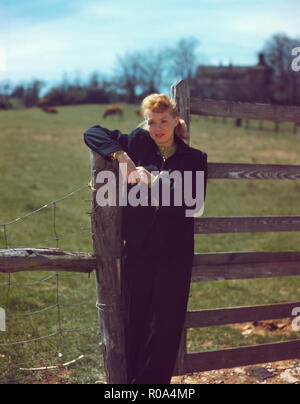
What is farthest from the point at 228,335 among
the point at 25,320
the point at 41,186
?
the point at 41,186

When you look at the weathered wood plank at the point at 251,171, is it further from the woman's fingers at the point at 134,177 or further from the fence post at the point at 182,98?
the woman's fingers at the point at 134,177

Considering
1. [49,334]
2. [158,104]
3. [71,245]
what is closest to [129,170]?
[158,104]

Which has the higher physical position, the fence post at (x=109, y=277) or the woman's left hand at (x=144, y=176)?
the woman's left hand at (x=144, y=176)

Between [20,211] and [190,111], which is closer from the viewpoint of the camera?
[190,111]

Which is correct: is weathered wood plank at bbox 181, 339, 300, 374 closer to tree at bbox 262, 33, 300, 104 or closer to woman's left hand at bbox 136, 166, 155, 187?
woman's left hand at bbox 136, 166, 155, 187

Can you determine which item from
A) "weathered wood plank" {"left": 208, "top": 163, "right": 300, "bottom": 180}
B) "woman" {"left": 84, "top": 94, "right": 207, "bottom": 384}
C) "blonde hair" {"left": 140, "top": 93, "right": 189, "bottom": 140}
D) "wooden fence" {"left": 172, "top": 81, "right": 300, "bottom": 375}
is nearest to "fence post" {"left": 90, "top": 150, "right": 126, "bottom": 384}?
"woman" {"left": 84, "top": 94, "right": 207, "bottom": 384}

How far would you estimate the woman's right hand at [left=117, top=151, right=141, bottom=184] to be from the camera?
10.3ft

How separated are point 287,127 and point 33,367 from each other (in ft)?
120

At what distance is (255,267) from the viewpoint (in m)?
4.14

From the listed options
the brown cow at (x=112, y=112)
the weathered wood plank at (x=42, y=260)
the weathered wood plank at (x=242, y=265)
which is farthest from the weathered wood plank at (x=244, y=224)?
the brown cow at (x=112, y=112)

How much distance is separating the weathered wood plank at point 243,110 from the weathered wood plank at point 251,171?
42 cm

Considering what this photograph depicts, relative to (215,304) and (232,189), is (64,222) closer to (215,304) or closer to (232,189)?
(215,304)

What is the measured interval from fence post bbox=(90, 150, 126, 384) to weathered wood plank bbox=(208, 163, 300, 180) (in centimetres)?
93

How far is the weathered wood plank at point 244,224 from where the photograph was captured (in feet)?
12.6
